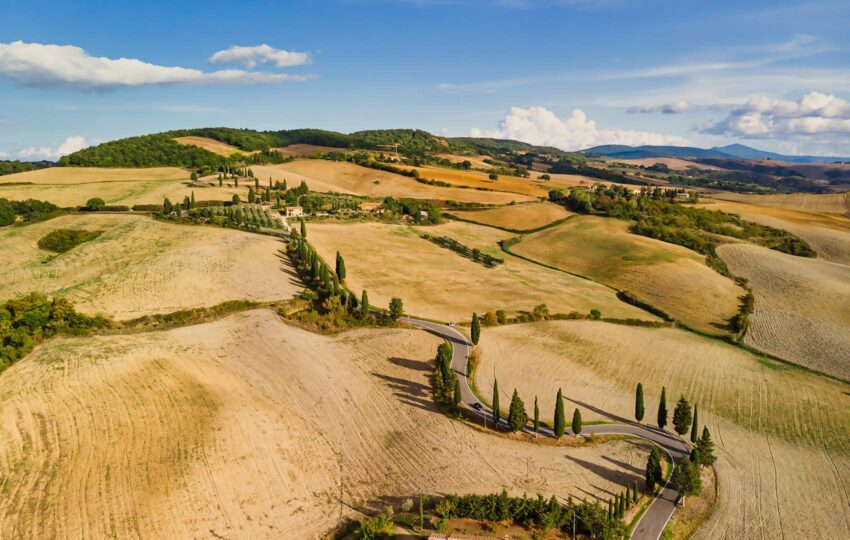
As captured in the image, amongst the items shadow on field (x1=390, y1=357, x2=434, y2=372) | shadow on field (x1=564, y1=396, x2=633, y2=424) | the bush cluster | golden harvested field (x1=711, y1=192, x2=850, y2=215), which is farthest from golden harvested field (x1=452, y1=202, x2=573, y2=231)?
the bush cluster

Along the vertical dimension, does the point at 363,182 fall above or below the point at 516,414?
above

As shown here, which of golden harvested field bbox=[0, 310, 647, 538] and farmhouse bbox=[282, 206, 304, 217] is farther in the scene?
farmhouse bbox=[282, 206, 304, 217]

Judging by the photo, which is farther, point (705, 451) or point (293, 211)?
point (293, 211)

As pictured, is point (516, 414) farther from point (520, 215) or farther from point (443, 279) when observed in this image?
point (520, 215)

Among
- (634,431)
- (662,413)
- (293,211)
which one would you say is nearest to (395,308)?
(634,431)

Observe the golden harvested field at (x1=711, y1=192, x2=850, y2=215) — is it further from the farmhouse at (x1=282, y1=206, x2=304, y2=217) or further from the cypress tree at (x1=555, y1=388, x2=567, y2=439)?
the cypress tree at (x1=555, y1=388, x2=567, y2=439)

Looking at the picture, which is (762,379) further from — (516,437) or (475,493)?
(475,493)

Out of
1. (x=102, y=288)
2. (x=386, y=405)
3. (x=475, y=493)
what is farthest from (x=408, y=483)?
(x=102, y=288)
